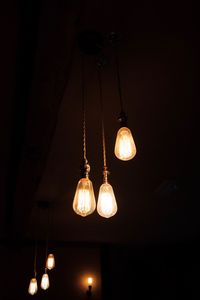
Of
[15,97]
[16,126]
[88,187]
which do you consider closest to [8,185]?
[16,126]

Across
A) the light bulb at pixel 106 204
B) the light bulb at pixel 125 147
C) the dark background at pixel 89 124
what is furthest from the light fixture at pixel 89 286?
the light bulb at pixel 125 147

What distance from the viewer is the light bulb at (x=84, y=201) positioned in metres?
1.36

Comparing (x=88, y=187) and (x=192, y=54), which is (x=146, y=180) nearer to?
(x=192, y=54)

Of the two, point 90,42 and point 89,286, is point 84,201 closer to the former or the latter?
point 90,42

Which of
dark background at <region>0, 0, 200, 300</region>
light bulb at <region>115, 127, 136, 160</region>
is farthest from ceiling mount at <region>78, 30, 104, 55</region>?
light bulb at <region>115, 127, 136, 160</region>

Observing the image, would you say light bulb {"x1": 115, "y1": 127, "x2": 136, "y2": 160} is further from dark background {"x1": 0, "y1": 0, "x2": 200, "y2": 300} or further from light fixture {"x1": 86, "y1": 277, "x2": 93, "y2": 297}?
light fixture {"x1": 86, "y1": 277, "x2": 93, "y2": 297}

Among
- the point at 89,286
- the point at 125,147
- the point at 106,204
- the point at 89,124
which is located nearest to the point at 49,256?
the point at 89,286

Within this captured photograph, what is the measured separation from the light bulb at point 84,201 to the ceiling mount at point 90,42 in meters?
0.87

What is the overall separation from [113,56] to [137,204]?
108 inches

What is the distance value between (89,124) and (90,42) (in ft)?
2.72

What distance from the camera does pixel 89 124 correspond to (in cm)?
248

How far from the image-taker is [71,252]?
19.7ft

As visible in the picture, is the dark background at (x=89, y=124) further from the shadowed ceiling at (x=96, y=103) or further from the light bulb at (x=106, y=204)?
the light bulb at (x=106, y=204)

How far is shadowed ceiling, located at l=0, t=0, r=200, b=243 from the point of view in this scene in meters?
1.56
